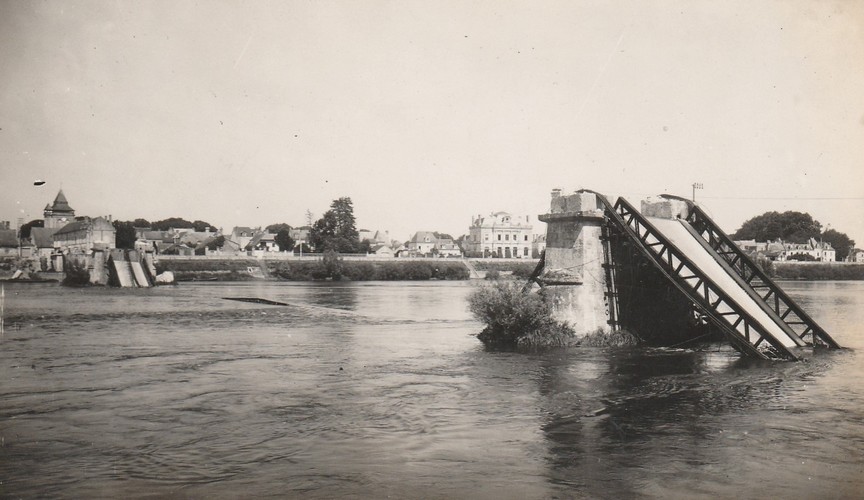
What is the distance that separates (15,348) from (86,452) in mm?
16738

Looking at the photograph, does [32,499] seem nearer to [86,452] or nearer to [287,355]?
[86,452]

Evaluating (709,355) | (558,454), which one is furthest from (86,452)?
(709,355)

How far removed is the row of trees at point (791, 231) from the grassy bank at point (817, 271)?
2313 centimetres

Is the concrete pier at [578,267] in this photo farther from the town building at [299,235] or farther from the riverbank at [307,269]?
the town building at [299,235]

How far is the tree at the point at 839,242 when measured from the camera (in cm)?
15075

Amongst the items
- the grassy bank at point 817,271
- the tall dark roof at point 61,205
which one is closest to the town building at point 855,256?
the grassy bank at point 817,271

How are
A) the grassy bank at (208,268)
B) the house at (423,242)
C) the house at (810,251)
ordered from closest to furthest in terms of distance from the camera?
the grassy bank at (208,268)
the house at (810,251)
the house at (423,242)

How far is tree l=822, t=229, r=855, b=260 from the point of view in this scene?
5935 inches

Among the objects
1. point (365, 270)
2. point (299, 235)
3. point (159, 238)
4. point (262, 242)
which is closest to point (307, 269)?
point (365, 270)

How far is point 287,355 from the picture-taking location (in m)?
23.9

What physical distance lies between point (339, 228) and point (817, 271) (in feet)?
274

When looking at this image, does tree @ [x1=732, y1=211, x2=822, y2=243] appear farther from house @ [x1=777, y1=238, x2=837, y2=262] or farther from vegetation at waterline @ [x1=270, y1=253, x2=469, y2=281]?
vegetation at waterline @ [x1=270, y1=253, x2=469, y2=281]

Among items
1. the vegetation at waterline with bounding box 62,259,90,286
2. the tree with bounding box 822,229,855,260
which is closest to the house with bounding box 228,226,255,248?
A: the vegetation at waterline with bounding box 62,259,90,286

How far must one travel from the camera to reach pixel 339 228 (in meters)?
128
